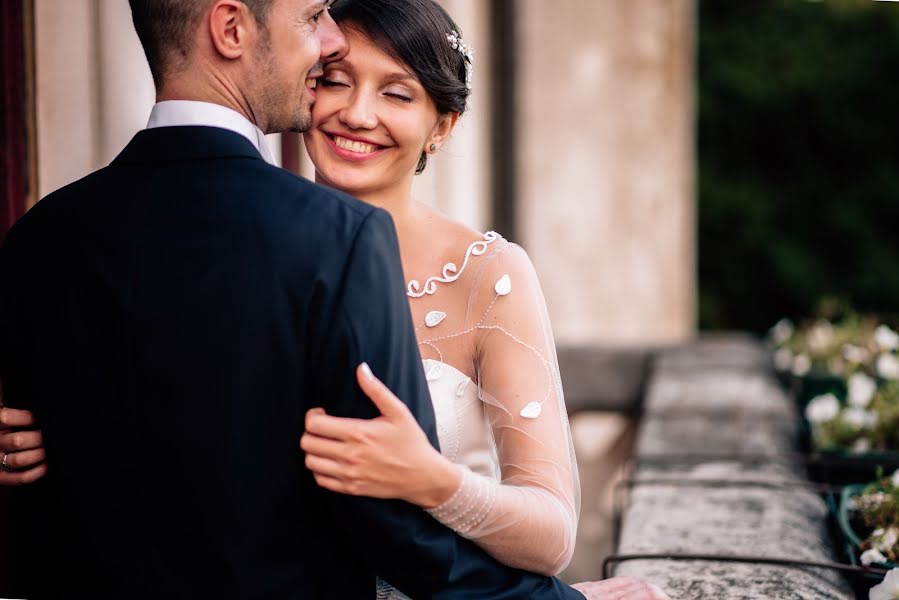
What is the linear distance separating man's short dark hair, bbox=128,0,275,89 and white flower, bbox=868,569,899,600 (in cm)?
157

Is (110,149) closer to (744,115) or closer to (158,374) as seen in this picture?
(158,374)

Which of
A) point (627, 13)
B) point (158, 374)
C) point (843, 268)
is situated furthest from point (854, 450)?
point (843, 268)

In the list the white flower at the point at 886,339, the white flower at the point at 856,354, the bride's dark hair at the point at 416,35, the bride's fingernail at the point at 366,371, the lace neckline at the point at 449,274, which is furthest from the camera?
the white flower at the point at 856,354

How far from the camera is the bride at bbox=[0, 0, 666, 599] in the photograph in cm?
204

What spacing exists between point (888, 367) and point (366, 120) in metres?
2.96

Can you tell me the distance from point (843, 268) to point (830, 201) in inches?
40.0

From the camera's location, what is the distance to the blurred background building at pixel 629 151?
2828 millimetres

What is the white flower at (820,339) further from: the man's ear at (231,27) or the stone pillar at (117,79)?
the man's ear at (231,27)

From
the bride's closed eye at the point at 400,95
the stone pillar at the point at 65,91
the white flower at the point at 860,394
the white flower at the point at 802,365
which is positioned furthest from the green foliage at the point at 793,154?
the bride's closed eye at the point at 400,95

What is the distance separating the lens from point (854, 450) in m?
3.65

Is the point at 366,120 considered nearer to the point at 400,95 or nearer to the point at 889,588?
the point at 400,95

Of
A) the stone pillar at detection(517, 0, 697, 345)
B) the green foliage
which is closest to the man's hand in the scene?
the stone pillar at detection(517, 0, 697, 345)

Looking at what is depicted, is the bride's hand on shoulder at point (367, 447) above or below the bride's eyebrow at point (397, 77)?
below

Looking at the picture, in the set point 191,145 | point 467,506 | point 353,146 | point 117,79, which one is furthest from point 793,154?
point 191,145
